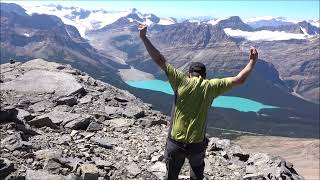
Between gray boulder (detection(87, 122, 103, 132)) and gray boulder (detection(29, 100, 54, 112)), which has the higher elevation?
gray boulder (detection(87, 122, 103, 132))

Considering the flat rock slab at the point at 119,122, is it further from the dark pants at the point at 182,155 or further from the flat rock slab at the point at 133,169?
the dark pants at the point at 182,155

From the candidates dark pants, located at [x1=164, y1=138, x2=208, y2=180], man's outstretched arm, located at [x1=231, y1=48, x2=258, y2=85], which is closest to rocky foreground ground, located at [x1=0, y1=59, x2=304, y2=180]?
dark pants, located at [x1=164, y1=138, x2=208, y2=180]

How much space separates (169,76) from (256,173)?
8175 mm

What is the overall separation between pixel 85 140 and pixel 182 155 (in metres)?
7.73

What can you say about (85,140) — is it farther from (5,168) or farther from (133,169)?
(5,168)

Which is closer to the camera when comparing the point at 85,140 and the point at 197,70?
the point at 197,70

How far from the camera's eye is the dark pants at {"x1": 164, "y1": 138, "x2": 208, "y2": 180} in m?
10.9

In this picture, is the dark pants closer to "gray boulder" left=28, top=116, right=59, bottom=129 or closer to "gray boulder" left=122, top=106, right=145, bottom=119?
"gray boulder" left=28, top=116, right=59, bottom=129

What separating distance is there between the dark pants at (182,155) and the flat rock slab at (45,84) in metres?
→ 14.1

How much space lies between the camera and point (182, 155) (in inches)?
432

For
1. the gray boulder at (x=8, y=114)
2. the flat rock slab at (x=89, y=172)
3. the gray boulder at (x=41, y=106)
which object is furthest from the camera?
the gray boulder at (x=41, y=106)

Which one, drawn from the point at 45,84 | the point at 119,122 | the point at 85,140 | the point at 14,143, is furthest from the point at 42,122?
the point at 45,84

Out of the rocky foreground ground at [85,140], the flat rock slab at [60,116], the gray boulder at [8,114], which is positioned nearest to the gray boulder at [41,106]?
the rocky foreground ground at [85,140]

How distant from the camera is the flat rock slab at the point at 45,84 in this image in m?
24.9
